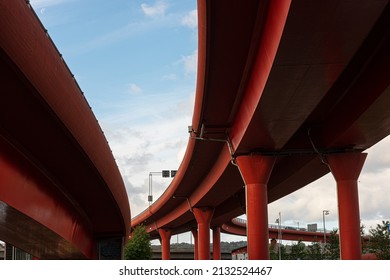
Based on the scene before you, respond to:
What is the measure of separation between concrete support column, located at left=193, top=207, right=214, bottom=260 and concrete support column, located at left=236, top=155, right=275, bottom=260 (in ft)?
72.5

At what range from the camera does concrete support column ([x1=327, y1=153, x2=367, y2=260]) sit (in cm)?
2273

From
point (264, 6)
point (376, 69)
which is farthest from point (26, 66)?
point (376, 69)

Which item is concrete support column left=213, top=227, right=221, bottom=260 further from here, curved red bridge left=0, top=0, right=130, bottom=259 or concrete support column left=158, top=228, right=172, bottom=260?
curved red bridge left=0, top=0, right=130, bottom=259

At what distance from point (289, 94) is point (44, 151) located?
276 inches

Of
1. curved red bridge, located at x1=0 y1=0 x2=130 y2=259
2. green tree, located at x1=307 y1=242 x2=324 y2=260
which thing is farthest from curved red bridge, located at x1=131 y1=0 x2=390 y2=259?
green tree, located at x1=307 y1=242 x2=324 y2=260

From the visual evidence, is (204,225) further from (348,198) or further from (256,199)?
(348,198)

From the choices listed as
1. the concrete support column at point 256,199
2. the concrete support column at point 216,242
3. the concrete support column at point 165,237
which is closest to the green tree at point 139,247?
the concrete support column at point 165,237

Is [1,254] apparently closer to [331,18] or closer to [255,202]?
[255,202]

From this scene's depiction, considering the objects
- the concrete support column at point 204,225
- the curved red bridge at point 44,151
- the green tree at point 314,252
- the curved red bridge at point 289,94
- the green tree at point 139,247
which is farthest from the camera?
the green tree at point 314,252

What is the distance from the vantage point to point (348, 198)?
2328 cm

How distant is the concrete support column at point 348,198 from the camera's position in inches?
895

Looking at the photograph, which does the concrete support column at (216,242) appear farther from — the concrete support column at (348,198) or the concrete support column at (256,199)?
the concrete support column at (348,198)

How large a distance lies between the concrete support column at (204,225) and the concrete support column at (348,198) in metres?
23.4
